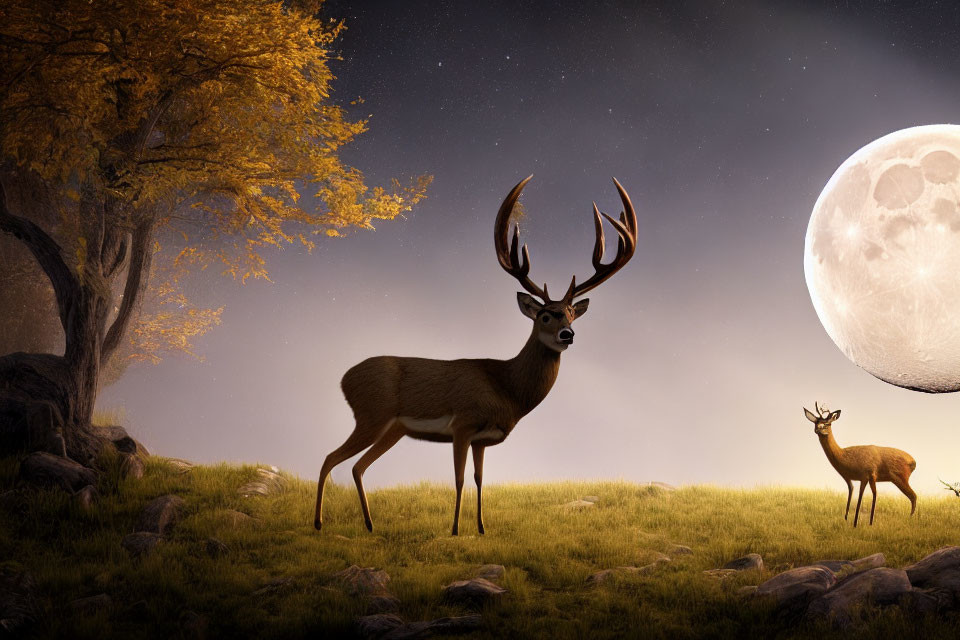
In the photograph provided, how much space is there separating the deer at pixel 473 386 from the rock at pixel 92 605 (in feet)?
9.21

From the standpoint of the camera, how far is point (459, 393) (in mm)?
9453

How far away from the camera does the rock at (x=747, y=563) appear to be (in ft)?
28.6

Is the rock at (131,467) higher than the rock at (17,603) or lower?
higher

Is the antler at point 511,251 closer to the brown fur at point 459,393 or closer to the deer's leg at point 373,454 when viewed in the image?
the brown fur at point 459,393

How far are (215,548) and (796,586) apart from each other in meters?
6.24

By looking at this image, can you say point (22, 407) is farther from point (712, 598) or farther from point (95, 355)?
point (712, 598)

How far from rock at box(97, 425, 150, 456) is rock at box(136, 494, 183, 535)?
Result: 9.65 ft

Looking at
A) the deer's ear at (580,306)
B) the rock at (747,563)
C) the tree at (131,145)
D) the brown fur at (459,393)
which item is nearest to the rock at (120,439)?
the tree at (131,145)

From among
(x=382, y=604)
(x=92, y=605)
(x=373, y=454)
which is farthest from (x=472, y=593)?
(x=92, y=605)

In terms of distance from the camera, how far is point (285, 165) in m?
13.9

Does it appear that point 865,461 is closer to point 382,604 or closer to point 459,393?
point 459,393

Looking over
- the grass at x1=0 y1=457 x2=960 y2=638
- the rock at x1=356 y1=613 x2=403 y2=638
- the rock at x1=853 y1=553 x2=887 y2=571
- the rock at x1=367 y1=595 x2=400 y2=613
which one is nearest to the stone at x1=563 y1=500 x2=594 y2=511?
the grass at x1=0 y1=457 x2=960 y2=638

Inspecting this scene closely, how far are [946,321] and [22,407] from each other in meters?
13.4

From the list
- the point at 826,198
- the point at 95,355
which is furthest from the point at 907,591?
the point at 95,355
